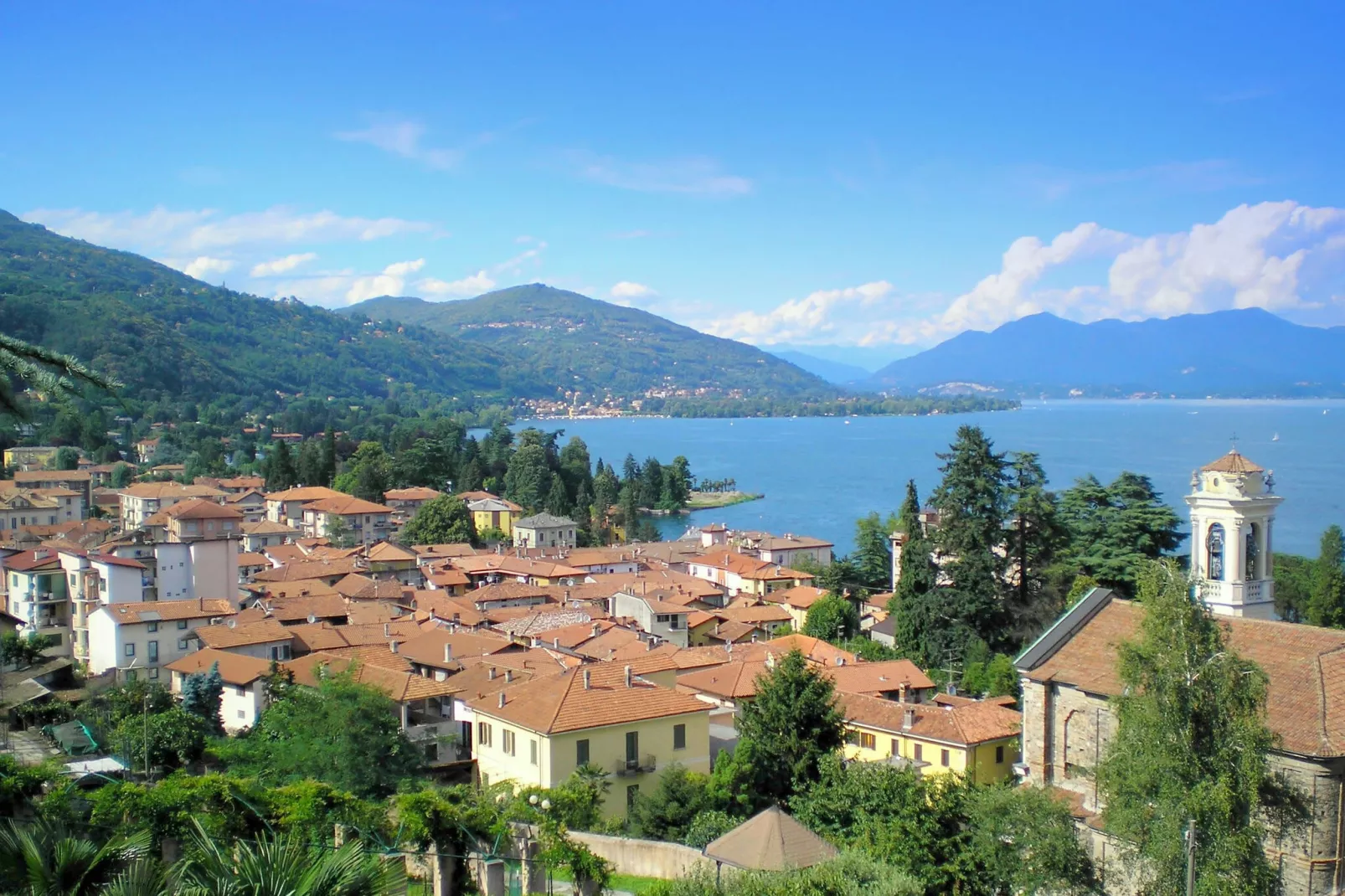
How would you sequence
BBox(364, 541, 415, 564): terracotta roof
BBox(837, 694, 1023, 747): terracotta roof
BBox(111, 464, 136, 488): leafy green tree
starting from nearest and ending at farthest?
BBox(837, 694, 1023, 747): terracotta roof → BBox(364, 541, 415, 564): terracotta roof → BBox(111, 464, 136, 488): leafy green tree

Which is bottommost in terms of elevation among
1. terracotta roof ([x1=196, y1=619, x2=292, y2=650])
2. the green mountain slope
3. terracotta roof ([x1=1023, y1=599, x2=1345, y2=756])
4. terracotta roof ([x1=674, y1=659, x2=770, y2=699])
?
terracotta roof ([x1=674, y1=659, x2=770, y2=699])

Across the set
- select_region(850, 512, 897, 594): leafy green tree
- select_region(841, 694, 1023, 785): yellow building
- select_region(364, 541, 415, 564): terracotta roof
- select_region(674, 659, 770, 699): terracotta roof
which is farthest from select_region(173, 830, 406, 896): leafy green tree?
select_region(364, 541, 415, 564): terracotta roof

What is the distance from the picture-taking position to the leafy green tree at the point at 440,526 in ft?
153

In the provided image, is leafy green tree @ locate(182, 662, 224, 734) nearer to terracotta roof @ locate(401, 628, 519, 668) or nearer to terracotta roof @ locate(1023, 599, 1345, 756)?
Result: terracotta roof @ locate(401, 628, 519, 668)

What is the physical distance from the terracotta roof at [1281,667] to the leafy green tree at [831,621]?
556 inches

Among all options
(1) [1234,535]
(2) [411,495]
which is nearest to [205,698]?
(1) [1234,535]

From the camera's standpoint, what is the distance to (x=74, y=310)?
10588cm

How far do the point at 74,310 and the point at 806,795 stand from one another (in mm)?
111623

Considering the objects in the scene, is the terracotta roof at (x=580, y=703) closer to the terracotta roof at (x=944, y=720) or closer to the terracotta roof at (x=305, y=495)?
the terracotta roof at (x=944, y=720)

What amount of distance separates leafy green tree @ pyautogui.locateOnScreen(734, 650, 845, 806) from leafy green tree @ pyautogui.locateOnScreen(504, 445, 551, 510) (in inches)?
1858

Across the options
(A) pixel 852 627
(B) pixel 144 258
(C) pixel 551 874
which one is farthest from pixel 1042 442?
(B) pixel 144 258

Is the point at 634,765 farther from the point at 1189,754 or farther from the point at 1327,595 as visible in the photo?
the point at 1327,595

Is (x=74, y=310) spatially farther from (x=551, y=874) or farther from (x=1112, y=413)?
(x=1112, y=413)

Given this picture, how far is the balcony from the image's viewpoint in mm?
13914
